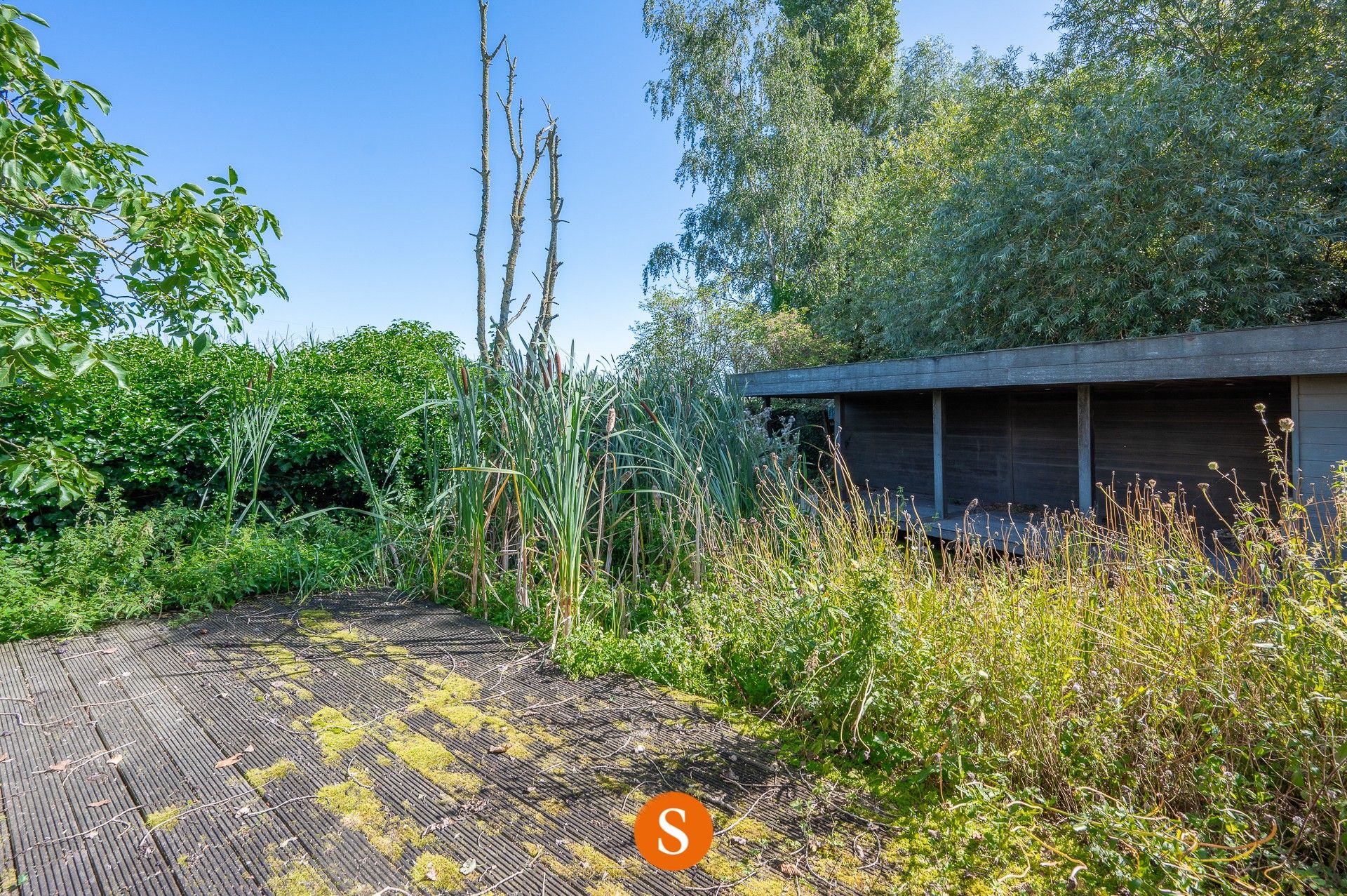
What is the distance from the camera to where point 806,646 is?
1.95m

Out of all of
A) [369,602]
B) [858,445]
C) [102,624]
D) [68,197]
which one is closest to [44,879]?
[369,602]

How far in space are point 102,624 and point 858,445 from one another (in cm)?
777

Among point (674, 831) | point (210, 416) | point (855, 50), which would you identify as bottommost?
point (674, 831)

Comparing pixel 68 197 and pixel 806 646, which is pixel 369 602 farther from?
pixel 806 646

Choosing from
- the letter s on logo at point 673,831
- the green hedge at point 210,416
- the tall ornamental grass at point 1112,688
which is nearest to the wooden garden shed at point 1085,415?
the tall ornamental grass at point 1112,688

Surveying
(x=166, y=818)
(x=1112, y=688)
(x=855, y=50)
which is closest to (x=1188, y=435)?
(x=1112, y=688)

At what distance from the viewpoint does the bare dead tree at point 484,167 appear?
431 cm

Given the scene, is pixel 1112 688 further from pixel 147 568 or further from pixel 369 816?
pixel 147 568

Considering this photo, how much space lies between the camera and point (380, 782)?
1542mm

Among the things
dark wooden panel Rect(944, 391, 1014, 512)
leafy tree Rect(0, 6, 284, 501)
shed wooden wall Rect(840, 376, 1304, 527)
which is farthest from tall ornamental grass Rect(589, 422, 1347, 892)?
dark wooden panel Rect(944, 391, 1014, 512)

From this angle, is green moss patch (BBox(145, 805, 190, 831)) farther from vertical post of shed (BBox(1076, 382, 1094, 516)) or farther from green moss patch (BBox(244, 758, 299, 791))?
vertical post of shed (BBox(1076, 382, 1094, 516))

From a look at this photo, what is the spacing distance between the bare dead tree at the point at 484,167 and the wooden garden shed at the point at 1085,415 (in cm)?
215

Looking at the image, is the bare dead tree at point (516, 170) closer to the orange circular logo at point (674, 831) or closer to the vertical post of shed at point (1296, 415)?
the orange circular logo at point (674, 831)

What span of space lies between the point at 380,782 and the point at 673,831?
0.74 metres
